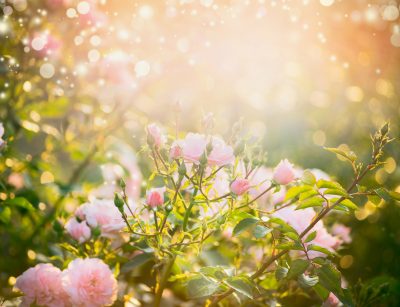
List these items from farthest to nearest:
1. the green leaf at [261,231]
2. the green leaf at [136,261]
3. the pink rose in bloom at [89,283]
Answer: the green leaf at [136,261]
the pink rose in bloom at [89,283]
the green leaf at [261,231]

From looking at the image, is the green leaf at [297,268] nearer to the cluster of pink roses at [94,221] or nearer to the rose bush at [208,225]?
the rose bush at [208,225]

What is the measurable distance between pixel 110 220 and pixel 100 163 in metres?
0.64

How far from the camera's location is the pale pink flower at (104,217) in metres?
0.92

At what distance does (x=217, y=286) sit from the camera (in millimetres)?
826

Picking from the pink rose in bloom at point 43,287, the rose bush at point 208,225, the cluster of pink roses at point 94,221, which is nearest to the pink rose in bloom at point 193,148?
the rose bush at point 208,225

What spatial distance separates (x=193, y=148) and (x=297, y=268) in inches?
10.9

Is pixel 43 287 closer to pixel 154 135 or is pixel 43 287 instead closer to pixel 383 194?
pixel 154 135

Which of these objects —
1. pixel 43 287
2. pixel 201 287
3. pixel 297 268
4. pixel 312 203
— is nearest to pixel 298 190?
pixel 312 203

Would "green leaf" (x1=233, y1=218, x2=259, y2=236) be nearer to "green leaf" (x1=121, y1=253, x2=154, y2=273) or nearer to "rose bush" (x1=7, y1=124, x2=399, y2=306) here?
"rose bush" (x1=7, y1=124, x2=399, y2=306)

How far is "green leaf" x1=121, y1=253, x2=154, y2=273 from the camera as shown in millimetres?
991

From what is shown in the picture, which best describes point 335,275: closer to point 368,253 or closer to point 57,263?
point 57,263

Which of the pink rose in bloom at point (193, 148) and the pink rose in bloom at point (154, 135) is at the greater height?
the pink rose in bloom at point (154, 135)

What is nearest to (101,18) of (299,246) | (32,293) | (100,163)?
(100,163)

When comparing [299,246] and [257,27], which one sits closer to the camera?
[299,246]
